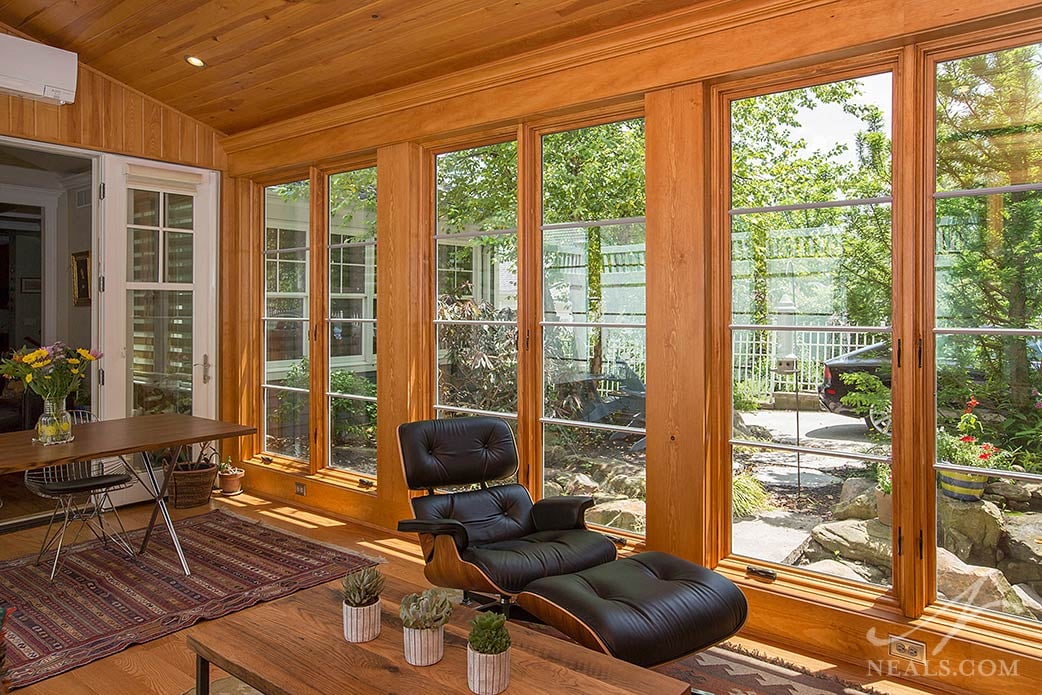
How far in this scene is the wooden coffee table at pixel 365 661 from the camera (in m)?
1.86

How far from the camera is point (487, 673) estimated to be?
182cm

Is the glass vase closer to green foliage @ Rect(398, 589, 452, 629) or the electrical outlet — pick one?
green foliage @ Rect(398, 589, 452, 629)

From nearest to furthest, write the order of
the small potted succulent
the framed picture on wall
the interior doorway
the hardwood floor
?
1. the small potted succulent
2. the hardwood floor
3. the framed picture on wall
4. the interior doorway

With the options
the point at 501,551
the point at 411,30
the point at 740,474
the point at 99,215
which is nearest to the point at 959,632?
the point at 740,474

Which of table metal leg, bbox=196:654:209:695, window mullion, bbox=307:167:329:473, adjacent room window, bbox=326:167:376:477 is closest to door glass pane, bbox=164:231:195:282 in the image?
window mullion, bbox=307:167:329:473

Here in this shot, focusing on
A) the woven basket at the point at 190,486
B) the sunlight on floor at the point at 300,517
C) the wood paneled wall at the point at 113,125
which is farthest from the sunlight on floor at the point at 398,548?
the wood paneled wall at the point at 113,125

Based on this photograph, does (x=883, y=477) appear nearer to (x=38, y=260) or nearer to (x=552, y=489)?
(x=552, y=489)

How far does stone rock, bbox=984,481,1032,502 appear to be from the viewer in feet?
8.65

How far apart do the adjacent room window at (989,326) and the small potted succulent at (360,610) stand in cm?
217

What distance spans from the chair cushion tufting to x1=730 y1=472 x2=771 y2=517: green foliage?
0.67m

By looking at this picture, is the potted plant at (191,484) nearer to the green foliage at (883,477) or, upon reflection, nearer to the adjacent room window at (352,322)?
the adjacent room window at (352,322)

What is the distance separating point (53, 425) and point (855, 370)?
3.79m

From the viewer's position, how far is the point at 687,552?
332 centimetres

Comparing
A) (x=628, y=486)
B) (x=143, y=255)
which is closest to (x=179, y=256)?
(x=143, y=255)
